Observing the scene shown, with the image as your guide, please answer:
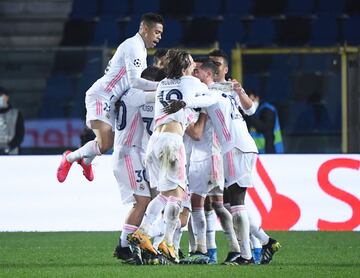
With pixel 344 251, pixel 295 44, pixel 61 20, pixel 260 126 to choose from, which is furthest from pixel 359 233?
pixel 61 20

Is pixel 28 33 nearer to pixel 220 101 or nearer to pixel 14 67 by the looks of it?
pixel 14 67

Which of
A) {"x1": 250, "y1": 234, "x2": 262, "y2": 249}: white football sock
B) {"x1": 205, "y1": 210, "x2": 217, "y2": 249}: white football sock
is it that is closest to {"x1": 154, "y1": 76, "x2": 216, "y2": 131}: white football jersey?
{"x1": 205, "y1": 210, "x2": 217, "y2": 249}: white football sock

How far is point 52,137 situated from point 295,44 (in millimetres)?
5837

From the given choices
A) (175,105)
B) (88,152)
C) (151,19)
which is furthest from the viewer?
(88,152)

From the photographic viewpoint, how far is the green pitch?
11156mm

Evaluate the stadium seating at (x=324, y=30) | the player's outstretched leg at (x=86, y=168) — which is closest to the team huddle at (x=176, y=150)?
the player's outstretched leg at (x=86, y=168)

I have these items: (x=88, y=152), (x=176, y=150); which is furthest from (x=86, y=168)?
(x=176, y=150)

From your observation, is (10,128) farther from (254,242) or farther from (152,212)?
(152,212)

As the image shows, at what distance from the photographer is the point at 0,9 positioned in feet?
86.5

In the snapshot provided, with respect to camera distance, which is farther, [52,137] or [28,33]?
[28,33]

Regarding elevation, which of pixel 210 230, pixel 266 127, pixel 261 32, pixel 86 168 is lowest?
pixel 210 230

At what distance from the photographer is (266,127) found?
21.5 meters

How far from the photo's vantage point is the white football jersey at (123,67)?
41.5 ft

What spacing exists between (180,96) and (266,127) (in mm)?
9755
